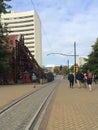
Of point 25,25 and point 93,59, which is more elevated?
point 25,25

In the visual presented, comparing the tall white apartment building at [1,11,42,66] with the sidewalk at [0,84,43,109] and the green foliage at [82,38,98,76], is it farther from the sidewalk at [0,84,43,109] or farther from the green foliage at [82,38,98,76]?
the sidewalk at [0,84,43,109]

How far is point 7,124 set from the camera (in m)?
12.9

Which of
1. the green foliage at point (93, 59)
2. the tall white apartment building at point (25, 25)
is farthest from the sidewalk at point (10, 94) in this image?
the green foliage at point (93, 59)

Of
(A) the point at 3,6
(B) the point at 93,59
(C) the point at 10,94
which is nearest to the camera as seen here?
(C) the point at 10,94

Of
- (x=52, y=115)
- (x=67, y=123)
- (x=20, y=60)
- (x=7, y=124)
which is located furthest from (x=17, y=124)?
(x=20, y=60)

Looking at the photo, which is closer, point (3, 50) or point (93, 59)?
point (3, 50)

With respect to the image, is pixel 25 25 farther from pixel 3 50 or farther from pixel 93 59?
pixel 93 59

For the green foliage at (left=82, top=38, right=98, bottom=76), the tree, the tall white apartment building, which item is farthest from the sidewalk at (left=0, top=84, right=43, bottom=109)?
→ the green foliage at (left=82, top=38, right=98, bottom=76)

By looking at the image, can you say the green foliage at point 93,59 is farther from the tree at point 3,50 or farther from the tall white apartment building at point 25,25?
the tree at point 3,50

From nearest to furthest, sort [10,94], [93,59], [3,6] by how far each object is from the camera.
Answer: [10,94] < [3,6] < [93,59]

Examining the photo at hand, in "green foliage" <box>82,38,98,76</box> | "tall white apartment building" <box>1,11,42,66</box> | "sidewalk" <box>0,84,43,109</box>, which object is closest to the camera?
"sidewalk" <box>0,84,43,109</box>

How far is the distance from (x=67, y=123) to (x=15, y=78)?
55738 mm

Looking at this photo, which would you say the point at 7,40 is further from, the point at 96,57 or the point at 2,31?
the point at 96,57

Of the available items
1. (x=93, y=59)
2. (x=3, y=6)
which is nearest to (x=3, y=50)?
(x=3, y=6)
